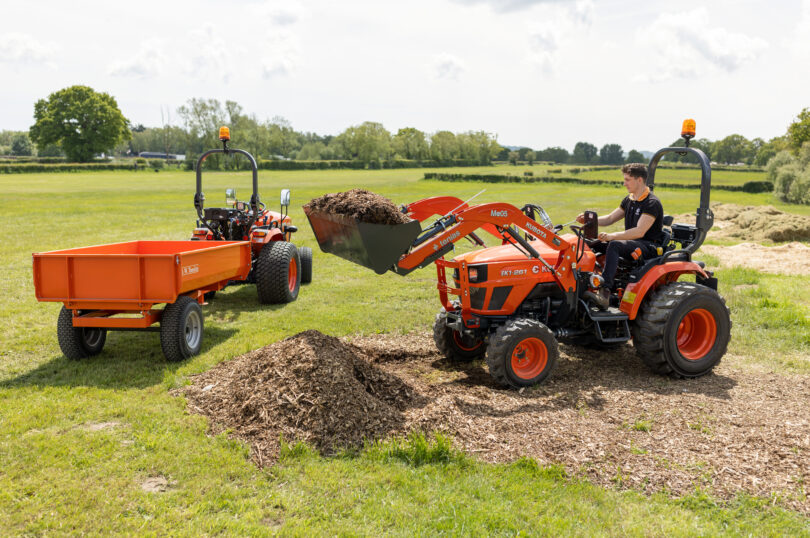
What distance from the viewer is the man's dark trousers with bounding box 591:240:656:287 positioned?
6938 mm

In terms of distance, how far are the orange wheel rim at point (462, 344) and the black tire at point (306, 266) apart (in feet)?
18.7

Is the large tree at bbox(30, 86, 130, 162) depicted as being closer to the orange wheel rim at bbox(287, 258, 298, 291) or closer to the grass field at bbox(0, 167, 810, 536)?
the orange wheel rim at bbox(287, 258, 298, 291)

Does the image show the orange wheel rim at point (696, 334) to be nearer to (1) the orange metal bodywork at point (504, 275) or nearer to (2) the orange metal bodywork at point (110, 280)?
(1) the orange metal bodywork at point (504, 275)

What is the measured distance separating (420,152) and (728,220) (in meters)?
92.6

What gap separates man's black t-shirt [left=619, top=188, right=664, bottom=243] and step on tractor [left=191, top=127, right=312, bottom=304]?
5.49 meters

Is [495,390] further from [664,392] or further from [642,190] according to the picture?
[642,190]

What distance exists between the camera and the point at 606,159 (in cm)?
9794

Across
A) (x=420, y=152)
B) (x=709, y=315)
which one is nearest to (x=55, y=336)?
(x=709, y=315)

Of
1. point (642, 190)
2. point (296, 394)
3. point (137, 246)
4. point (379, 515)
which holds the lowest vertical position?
point (379, 515)

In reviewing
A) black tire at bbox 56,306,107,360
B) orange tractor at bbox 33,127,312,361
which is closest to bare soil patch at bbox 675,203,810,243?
orange tractor at bbox 33,127,312,361

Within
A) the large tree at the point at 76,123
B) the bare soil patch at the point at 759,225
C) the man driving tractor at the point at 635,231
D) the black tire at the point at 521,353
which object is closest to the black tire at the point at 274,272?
the black tire at the point at 521,353

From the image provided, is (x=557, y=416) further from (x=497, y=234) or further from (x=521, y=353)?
(x=497, y=234)

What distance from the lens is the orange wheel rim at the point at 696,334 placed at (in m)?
7.14

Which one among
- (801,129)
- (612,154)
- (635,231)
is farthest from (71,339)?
(612,154)
